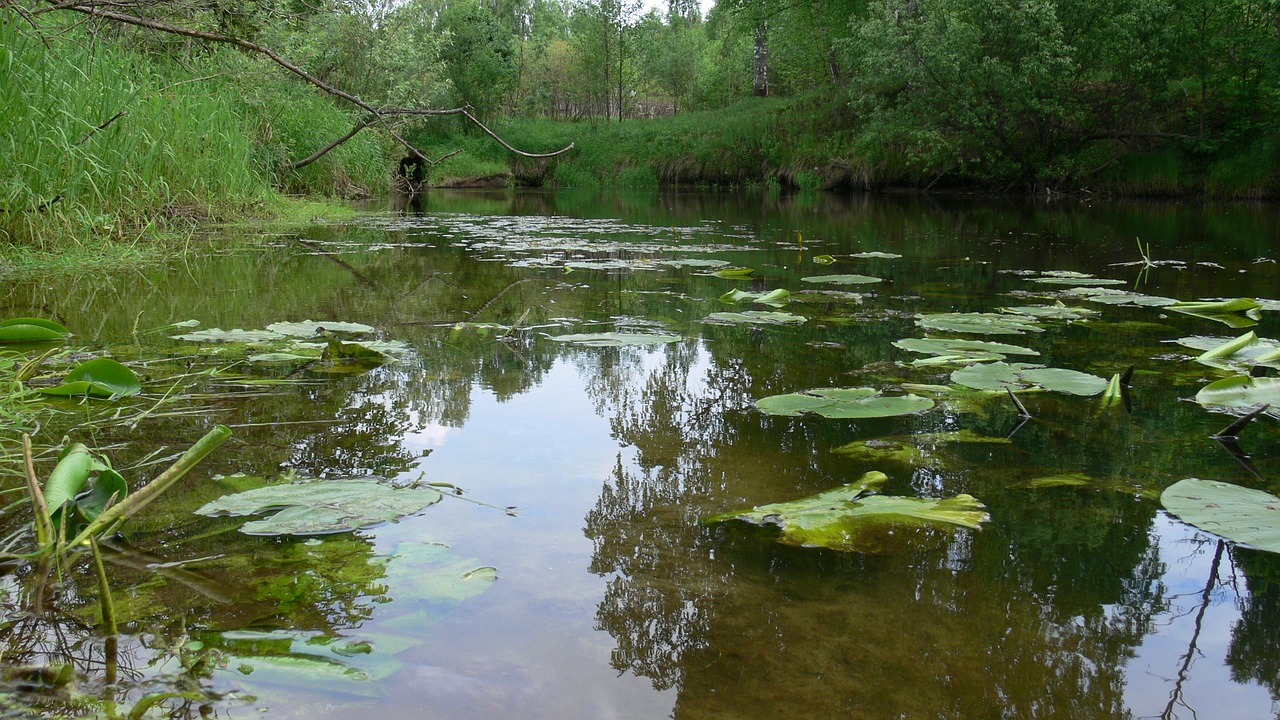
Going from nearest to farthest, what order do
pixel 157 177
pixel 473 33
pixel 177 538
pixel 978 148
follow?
1. pixel 177 538
2. pixel 157 177
3. pixel 978 148
4. pixel 473 33

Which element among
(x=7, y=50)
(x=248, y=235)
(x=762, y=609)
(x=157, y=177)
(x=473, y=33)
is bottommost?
(x=762, y=609)

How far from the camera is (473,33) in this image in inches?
943

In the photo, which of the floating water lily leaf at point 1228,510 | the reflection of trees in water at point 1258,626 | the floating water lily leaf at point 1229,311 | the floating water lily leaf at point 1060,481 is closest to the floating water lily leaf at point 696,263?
the floating water lily leaf at point 1229,311

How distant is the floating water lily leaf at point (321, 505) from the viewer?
1.19 metres

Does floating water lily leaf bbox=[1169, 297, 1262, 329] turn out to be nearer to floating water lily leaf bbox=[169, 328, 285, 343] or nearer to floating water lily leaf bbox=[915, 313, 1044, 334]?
floating water lily leaf bbox=[915, 313, 1044, 334]

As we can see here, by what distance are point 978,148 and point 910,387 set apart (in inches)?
498

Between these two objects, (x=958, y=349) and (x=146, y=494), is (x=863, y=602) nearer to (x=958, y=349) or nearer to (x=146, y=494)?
(x=146, y=494)

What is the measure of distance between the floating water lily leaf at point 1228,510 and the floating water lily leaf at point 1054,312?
1.88 m

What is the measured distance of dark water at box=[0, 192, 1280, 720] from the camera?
0.87m

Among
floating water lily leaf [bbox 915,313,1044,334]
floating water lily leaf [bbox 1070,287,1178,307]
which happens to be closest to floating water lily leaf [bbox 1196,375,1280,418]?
floating water lily leaf [bbox 915,313,1044,334]

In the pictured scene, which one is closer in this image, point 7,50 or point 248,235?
point 7,50

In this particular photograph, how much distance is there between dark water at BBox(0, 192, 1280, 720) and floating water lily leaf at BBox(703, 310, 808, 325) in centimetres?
13

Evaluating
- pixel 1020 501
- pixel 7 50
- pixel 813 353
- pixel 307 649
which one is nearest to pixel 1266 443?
pixel 1020 501

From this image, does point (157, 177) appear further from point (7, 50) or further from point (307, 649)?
point (307, 649)
